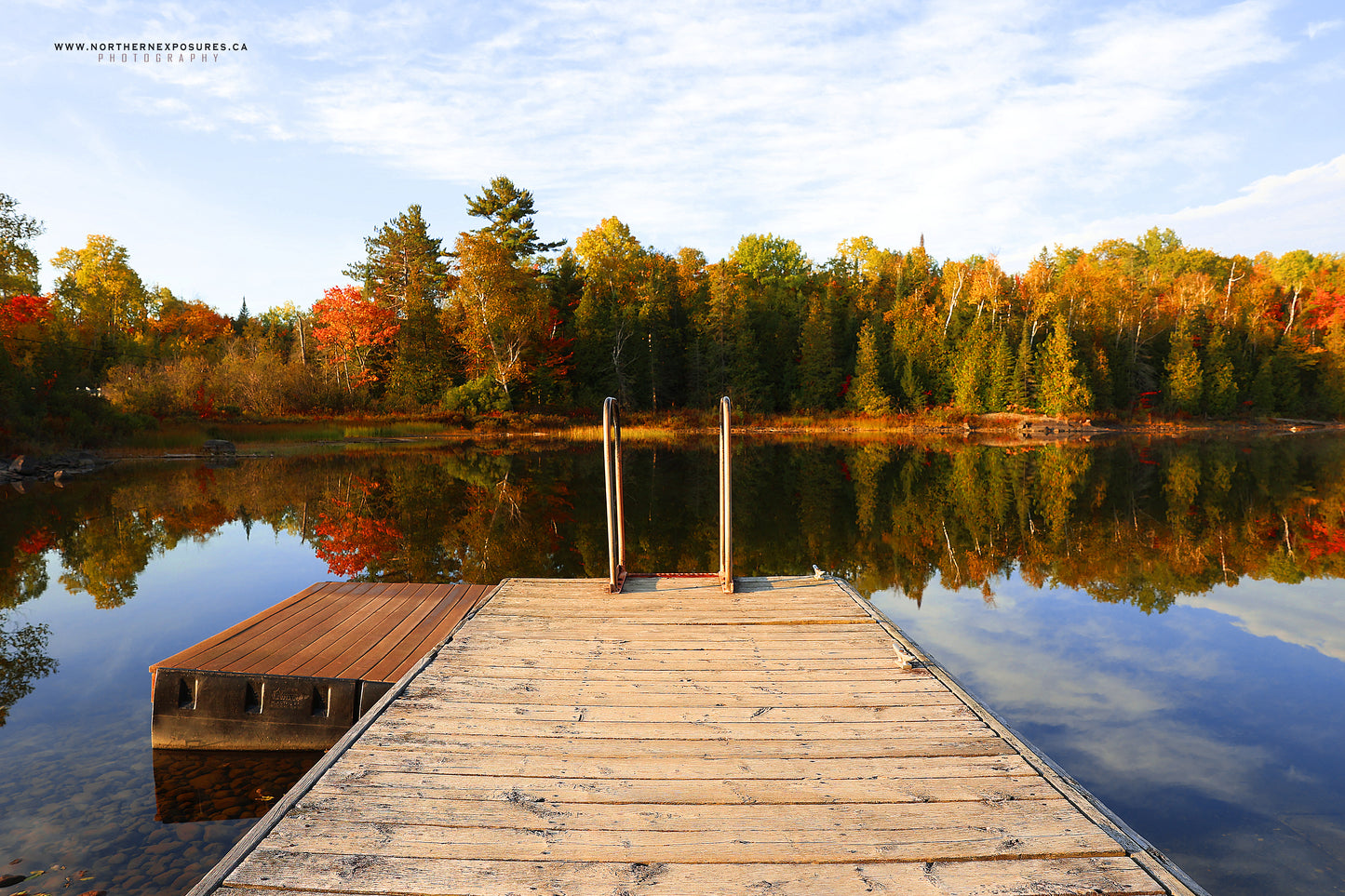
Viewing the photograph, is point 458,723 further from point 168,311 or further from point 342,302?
point 168,311

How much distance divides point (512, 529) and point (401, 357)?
27.5 meters

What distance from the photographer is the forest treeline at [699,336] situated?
3419cm

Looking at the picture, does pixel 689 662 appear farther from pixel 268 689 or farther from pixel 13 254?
pixel 13 254

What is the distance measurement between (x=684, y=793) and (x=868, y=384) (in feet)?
133

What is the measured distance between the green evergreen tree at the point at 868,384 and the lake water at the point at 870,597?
22.8 meters

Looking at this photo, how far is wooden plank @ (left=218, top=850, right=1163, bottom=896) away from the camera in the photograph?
6.49 ft

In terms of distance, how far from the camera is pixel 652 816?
233 cm

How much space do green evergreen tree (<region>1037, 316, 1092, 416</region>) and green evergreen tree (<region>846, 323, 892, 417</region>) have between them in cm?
863

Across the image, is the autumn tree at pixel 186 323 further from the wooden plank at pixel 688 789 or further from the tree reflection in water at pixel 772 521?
the wooden plank at pixel 688 789

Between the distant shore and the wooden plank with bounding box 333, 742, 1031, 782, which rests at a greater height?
the distant shore

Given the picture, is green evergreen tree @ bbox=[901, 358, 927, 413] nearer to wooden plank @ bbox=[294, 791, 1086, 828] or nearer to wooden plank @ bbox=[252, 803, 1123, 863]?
wooden plank @ bbox=[294, 791, 1086, 828]

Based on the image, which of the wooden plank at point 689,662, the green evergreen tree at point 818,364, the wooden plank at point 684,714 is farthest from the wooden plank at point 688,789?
the green evergreen tree at point 818,364

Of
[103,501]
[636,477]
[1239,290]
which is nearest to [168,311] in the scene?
[103,501]

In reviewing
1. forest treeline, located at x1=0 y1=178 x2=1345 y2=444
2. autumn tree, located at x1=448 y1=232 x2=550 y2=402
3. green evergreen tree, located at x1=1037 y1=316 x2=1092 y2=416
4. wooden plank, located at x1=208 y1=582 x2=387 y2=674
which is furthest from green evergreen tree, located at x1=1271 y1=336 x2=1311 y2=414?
wooden plank, located at x1=208 y1=582 x2=387 y2=674
